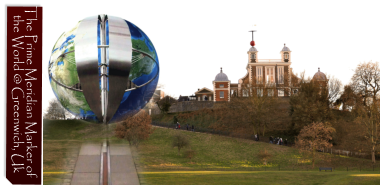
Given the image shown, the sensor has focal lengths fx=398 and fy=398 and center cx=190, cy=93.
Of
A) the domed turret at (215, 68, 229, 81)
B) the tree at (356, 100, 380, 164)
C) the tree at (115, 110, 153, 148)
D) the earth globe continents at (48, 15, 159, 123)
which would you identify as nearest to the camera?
the earth globe continents at (48, 15, 159, 123)

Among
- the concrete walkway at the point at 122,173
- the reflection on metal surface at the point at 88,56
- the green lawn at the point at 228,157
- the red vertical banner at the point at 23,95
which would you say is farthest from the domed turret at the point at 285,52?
the reflection on metal surface at the point at 88,56

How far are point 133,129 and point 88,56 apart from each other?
2742 cm

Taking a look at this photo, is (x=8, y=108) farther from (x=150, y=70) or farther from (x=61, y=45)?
(x=150, y=70)

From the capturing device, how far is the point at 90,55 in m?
13.8

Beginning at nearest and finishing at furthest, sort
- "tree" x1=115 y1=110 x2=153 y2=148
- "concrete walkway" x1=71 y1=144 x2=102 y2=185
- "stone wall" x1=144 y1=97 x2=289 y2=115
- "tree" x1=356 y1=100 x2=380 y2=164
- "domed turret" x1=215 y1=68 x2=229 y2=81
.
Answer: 1. "concrete walkway" x1=71 y1=144 x2=102 y2=185
2. "tree" x1=115 y1=110 x2=153 y2=148
3. "tree" x1=356 y1=100 x2=380 y2=164
4. "stone wall" x1=144 y1=97 x2=289 y2=115
5. "domed turret" x1=215 y1=68 x2=229 y2=81

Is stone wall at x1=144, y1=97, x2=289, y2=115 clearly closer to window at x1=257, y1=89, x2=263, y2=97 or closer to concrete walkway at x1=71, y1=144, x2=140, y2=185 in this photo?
window at x1=257, y1=89, x2=263, y2=97

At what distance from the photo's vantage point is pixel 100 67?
1382cm

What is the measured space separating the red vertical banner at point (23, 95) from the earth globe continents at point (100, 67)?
1.87m

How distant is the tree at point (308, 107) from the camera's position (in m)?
49.2

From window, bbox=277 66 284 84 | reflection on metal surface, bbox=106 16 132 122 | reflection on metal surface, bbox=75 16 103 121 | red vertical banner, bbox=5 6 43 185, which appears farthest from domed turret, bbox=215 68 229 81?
reflection on metal surface, bbox=75 16 103 121

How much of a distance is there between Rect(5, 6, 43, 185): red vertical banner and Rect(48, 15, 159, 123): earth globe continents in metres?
1.87

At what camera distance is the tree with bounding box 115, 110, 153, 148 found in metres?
40.2

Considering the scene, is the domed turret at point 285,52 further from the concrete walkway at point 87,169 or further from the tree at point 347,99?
the concrete walkway at point 87,169

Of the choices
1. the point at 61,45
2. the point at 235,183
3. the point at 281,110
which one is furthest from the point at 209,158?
the point at 61,45
